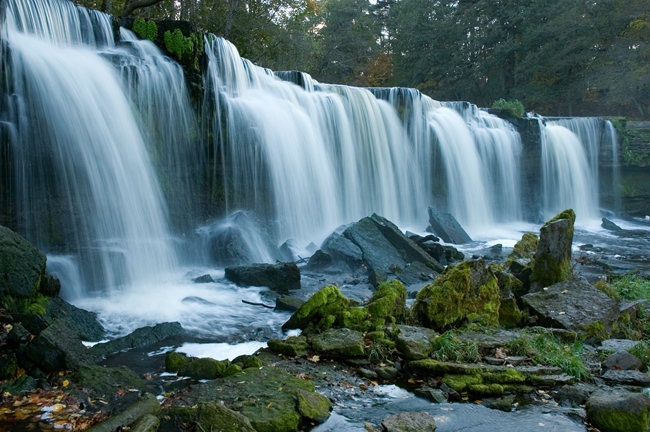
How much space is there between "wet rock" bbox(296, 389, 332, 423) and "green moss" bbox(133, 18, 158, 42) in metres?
11.0

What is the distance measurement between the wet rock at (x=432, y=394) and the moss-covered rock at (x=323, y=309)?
5.87 ft

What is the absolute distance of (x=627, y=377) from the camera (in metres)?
6.04

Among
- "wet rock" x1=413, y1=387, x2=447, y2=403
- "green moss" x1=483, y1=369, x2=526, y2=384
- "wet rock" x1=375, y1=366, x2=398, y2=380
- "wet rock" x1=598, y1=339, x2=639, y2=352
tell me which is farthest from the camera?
"wet rock" x1=598, y1=339, x2=639, y2=352

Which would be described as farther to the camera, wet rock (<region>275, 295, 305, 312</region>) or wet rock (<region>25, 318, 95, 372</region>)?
wet rock (<region>275, 295, 305, 312</region>)

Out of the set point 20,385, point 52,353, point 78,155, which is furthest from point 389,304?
point 78,155

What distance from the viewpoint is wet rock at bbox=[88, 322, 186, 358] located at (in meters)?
6.93

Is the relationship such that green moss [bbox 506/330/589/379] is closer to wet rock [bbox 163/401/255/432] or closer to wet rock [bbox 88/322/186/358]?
wet rock [bbox 163/401/255/432]

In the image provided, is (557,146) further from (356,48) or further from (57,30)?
(57,30)

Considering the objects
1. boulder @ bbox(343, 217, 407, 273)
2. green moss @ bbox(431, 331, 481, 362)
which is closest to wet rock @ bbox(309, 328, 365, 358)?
green moss @ bbox(431, 331, 481, 362)

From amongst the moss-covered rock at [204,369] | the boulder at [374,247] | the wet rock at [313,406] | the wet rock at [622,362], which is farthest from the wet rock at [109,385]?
the boulder at [374,247]

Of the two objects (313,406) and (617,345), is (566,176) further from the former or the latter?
(313,406)

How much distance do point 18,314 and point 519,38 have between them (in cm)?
4034

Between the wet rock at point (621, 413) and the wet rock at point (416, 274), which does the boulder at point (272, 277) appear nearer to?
the wet rock at point (416, 274)

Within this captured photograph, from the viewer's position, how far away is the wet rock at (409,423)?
4824 mm
